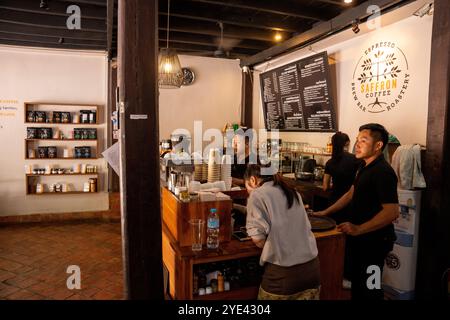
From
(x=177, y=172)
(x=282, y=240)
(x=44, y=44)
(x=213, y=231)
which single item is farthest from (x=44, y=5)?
(x=282, y=240)

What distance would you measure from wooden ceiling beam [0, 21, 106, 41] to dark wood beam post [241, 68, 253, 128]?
2640 mm

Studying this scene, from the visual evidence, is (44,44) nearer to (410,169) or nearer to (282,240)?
(282,240)

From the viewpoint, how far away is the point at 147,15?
6.28ft

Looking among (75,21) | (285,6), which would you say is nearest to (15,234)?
(75,21)

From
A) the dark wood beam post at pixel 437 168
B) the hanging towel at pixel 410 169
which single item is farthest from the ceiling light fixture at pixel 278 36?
the hanging towel at pixel 410 169

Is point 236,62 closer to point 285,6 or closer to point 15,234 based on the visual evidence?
point 285,6

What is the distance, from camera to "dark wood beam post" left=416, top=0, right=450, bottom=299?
102 inches

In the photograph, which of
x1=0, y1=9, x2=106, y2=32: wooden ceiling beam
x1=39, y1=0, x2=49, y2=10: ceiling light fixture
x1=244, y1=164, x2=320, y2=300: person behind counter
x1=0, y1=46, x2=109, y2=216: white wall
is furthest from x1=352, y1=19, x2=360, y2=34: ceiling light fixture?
x1=0, y1=46, x2=109, y2=216: white wall

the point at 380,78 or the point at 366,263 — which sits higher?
the point at 380,78

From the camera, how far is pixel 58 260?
4113 millimetres

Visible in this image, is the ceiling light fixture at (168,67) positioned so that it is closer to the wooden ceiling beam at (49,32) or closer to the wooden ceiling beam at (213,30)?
the wooden ceiling beam at (213,30)

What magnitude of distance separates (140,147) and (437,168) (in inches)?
94.9

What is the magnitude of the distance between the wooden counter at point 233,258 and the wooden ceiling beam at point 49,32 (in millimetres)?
3794
